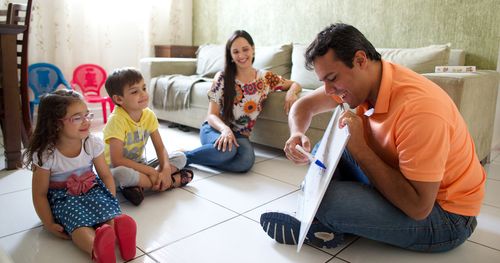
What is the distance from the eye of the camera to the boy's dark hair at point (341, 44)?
3.27 feet

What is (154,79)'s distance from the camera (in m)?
3.14

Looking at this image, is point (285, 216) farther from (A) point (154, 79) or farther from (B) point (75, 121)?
(A) point (154, 79)

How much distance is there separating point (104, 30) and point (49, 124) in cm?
249

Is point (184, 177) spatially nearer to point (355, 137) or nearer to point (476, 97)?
point (355, 137)

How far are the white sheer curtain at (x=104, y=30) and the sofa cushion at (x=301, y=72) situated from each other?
1.60m

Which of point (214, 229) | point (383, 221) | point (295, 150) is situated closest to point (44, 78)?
point (214, 229)

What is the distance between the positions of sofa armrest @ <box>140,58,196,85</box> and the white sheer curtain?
1.66 ft

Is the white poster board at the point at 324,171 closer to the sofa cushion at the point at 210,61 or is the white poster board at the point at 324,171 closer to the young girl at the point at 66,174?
the young girl at the point at 66,174

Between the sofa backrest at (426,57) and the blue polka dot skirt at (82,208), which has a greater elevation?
the sofa backrest at (426,57)

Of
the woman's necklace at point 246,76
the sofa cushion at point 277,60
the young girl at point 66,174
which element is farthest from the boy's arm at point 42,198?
the sofa cushion at point 277,60

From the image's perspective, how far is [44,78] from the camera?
316 cm

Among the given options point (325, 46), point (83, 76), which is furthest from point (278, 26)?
point (325, 46)

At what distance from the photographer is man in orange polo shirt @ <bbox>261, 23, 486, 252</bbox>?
37.1 inches

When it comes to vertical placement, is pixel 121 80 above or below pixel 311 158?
above
